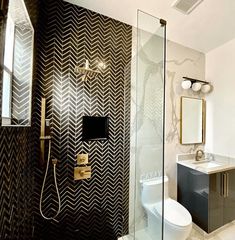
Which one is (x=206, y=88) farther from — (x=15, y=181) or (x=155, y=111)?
(x=15, y=181)

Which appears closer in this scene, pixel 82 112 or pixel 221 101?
pixel 82 112

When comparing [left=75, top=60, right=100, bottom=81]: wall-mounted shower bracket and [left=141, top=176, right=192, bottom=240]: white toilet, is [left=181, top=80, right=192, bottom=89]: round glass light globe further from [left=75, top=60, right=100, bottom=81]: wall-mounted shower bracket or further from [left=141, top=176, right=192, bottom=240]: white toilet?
[left=141, top=176, right=192, bottom=240]: white toilet

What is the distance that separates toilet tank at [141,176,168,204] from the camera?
153 cm

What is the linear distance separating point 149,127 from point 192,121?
1.23 metres

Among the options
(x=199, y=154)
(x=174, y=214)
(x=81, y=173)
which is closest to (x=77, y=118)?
(x=81, y=173)

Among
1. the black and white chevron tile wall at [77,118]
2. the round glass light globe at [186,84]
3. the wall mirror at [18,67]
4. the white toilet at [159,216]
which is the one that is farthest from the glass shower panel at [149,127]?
the wall mirror at [18,67]

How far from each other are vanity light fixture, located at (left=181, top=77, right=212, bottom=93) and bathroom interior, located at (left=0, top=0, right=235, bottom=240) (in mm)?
321

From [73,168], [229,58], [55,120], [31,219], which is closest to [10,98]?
[55,120]

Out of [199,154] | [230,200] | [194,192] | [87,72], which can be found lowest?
[230,200]

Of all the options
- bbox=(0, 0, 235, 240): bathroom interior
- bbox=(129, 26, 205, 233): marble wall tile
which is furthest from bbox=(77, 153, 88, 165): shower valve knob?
bbox=(129, 26, 205, 233): marble wall tile

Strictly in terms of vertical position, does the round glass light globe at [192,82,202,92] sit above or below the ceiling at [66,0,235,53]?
below

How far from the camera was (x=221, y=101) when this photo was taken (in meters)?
2.33

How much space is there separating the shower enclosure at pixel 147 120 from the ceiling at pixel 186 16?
0.28 metres

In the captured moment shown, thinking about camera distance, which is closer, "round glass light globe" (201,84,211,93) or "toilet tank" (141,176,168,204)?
"toilet tank" (141,176,168,204)
